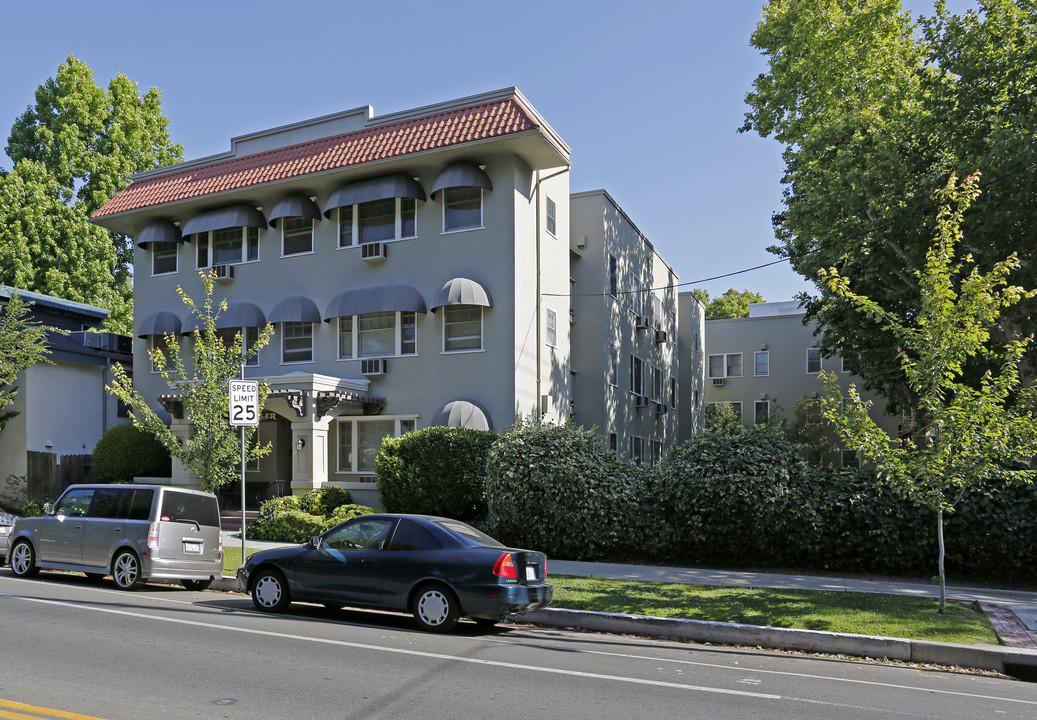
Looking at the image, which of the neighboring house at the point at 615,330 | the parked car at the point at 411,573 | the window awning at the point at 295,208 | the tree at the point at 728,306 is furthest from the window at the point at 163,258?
the tree at the point at 728,306

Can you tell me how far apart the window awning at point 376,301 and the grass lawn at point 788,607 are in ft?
34.8

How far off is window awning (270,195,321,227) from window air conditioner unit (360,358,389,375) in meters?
4.63

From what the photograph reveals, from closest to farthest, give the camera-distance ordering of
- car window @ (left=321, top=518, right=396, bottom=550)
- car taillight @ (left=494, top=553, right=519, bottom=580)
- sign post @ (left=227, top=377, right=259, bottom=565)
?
car taillight @ (left=494, top=553, right=519, bottom=580), car window @ (left=321, top=518, right=396, bottom=550), sign post @ (left=227, top=377, right=259, bottom=565)

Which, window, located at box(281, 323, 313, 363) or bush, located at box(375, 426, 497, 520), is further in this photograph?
window, located at box(281, 323, 313, 363)

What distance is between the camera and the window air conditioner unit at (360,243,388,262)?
75.0 feet

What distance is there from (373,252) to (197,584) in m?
11.6

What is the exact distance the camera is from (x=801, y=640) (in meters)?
9.66

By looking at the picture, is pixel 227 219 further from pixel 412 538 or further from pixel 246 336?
pixel 412 538

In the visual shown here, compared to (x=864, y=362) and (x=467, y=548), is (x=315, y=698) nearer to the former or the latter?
(x=467, y=548)

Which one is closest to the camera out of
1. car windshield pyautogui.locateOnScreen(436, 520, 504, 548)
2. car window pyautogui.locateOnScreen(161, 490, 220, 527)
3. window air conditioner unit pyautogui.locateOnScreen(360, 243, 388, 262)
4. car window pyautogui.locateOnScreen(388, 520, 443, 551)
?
car window pyautogui.locateOnScreen(388, 520, 443, 551)

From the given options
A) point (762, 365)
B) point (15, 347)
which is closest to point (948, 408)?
point (15, 347)

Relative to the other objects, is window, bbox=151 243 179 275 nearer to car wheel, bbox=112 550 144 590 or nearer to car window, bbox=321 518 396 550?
car wheel, bbox=112 550 144 590

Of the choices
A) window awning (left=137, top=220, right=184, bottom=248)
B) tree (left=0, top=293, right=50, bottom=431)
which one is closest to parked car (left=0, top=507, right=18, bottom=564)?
tree (left=0, top=293, right=50, bottom=431)

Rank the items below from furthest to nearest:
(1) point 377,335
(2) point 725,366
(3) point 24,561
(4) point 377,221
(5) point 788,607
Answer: (2) point 725,366 < (4) point 377,221 < (1) point 377,335 < (3) point 24,561 < (5) point 788,607
